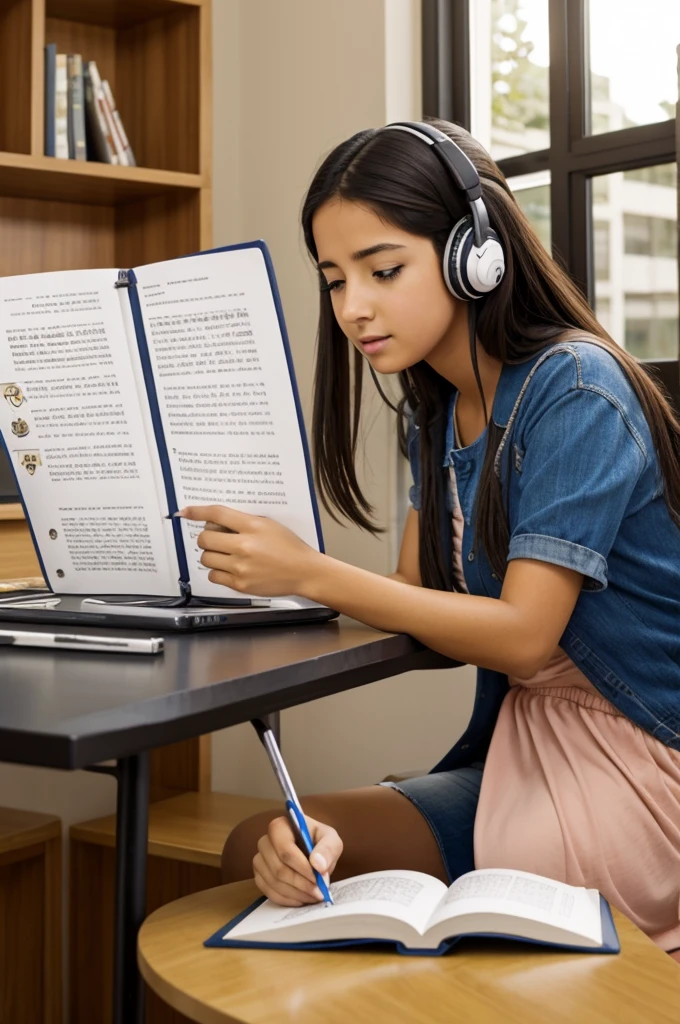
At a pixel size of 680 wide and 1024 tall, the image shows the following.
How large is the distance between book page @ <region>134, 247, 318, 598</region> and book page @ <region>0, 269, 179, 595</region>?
0.05m

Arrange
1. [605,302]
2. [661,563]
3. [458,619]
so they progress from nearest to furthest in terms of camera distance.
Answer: [458,619], [661,563], [605,302]

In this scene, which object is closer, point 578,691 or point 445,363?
point 578,691

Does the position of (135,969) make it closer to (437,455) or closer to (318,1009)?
(318,1009)

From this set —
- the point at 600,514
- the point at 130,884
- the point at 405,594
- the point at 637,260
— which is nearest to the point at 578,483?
the point at 600,514

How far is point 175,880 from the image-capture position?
200 cm

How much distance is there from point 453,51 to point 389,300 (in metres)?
1.32

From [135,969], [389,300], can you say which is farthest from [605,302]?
[135,969]

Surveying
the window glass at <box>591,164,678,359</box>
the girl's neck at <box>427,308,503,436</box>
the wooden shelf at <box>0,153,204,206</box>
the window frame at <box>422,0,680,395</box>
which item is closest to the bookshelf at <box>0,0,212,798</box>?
the wooden shelf at <box>0,153,204,206</box>

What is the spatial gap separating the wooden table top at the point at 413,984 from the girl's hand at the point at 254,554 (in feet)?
1.03

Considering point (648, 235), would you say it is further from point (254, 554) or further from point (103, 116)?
point (254, 554)

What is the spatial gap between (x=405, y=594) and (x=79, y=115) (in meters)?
1.51

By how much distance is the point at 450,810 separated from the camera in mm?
1225

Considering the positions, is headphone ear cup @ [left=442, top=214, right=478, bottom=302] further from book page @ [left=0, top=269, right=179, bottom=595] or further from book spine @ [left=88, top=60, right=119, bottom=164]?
book spine @ [left=88, top=60, right=119, bottom=164]

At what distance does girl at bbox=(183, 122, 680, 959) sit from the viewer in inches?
42.3
